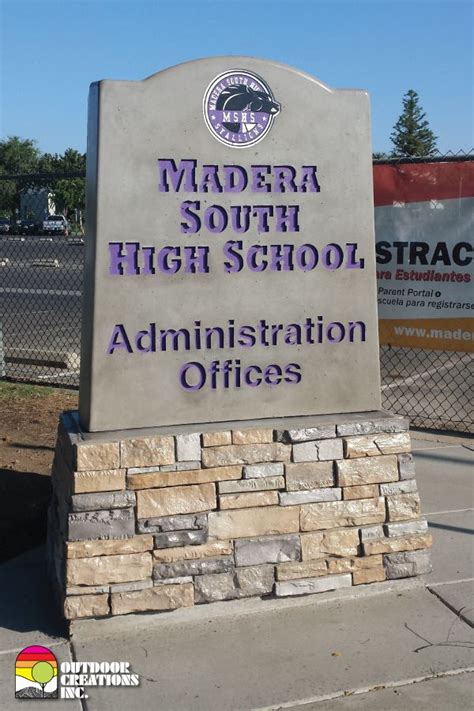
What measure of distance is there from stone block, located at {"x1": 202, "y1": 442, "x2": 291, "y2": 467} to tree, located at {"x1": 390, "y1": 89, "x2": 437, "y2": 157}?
272ft

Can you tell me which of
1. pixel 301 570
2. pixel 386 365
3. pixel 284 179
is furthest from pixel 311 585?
pixel 386 365

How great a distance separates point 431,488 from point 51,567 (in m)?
2.60

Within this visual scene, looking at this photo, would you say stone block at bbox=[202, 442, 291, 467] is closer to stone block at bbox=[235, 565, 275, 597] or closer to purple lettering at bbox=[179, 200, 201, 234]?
stone block at bbox=[235, 565, 275, 597]

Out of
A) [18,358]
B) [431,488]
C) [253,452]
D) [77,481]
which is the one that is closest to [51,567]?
[77,481]

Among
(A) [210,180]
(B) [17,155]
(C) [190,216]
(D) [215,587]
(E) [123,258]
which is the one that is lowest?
(D) [215,587]

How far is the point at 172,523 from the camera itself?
3828mm

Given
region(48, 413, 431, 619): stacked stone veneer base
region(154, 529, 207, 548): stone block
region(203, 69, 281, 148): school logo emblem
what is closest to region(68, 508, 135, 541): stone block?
region(48, 413, 431, 619): stacked stone veneer base

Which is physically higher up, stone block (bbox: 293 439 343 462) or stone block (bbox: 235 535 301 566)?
stone block (bbox: 293 439 343 462)

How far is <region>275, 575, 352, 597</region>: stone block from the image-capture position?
3.97 metres

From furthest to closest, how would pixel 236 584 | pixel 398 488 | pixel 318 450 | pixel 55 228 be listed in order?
1. pixel 55 228
2. pixel 398 488
3. pixel 318 450
4. pixel 236 584

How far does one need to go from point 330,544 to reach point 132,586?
2.96 feet

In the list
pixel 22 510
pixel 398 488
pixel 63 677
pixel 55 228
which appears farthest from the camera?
pixel 55 228

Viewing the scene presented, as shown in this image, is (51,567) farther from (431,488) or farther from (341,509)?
(431,488)

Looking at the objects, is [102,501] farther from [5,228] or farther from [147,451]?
[5,228]
